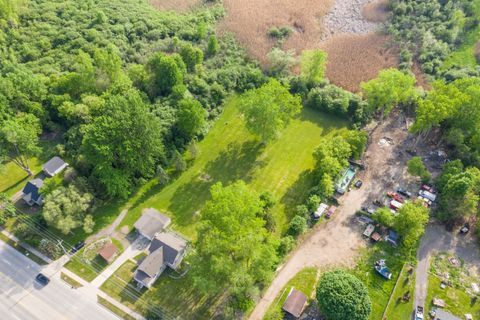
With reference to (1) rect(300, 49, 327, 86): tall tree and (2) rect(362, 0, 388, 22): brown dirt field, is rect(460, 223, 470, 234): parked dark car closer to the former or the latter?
(1) rect(300, 49, 327, 86): tall tree

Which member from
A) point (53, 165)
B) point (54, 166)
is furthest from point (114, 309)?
point (53, 165)

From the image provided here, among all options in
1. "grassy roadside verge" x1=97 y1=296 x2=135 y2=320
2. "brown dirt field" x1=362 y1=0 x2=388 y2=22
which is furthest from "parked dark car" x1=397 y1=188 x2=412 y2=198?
"brown dirt field" x1=362 y1=0 x2=388 y2=22

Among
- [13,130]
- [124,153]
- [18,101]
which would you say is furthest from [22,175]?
[124,153]

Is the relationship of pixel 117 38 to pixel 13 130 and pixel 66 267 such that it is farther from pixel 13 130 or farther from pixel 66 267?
pixel 66 267

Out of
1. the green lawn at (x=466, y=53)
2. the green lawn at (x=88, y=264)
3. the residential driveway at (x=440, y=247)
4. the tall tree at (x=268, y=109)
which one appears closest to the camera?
the green lawn at (x=88, y=264)

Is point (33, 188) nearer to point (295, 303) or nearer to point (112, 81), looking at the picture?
point (112, 81)

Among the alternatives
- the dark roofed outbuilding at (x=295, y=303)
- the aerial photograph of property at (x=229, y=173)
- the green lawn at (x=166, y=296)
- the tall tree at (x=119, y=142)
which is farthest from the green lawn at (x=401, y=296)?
the tall tree at (x=119, y=142)

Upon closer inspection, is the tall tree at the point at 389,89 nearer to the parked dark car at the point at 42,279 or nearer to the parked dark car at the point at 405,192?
the parked dark car at the point at 405,192
